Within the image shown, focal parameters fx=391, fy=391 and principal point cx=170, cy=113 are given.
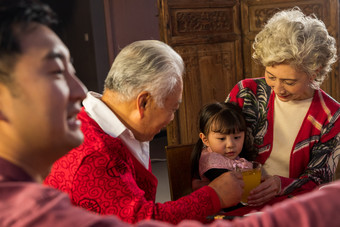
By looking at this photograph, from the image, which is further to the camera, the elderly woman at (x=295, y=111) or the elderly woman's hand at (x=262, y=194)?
the elderly woman at (x=295, y=111)

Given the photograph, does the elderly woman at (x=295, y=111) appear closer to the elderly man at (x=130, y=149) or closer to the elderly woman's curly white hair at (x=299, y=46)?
the elderly woman's curly white hair at (x=299, y=46)

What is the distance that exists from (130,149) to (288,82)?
901 mm

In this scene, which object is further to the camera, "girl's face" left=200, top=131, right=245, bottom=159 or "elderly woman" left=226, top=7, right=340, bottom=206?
"girl's face" left=200, top=131, right=245, bottom=159

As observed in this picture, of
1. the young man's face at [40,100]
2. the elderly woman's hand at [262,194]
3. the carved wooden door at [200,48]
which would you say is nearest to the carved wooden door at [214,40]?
the carved wooden door at [200,48]

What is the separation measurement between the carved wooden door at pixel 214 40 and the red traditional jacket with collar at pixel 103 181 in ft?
8.07

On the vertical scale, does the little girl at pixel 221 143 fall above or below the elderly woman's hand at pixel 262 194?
above

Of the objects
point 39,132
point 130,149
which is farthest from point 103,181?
point 39,132

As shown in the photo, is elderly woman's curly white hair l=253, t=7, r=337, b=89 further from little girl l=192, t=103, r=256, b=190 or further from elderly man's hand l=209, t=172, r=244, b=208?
elderly man's hand l=209, t=172, r=244, b=208

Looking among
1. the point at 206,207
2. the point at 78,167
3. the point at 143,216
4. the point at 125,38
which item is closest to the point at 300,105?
the point at 206,207

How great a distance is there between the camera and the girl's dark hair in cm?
197

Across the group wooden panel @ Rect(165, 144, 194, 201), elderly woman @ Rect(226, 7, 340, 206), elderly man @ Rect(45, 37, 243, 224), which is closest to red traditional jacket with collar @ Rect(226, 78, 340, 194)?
elderly woman @ Rect(226, 7, 340, 206)

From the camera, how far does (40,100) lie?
59 cm

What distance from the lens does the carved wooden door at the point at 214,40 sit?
371 centimetres

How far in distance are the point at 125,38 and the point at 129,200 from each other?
16.5ft
